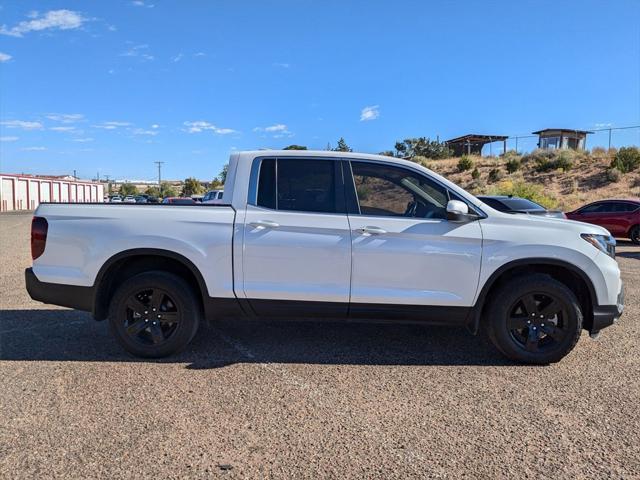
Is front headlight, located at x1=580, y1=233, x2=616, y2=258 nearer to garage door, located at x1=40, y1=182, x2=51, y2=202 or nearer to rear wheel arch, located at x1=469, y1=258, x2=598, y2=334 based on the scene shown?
rear wheel arch, located at x1=469, y1=258, x2=598, y2=334

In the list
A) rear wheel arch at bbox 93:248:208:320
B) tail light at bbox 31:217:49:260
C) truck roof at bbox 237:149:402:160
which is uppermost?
truck roof at bbox 237:149:402:160

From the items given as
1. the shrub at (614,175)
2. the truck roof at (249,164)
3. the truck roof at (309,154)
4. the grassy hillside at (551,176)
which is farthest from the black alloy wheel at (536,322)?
the shrub at (614,175)

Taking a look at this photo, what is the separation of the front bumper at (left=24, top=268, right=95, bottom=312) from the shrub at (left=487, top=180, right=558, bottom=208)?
2529 cm

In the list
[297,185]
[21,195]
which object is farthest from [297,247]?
[21,195]

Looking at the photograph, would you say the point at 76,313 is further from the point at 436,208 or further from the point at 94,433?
the point at 436,208

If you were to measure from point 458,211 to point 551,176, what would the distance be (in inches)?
1393

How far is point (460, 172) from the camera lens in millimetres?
41281

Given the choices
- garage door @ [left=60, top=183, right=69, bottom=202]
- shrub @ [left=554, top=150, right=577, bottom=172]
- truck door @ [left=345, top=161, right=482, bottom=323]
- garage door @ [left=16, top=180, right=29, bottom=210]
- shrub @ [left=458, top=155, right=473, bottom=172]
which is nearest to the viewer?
truck door @ [left=345, top=161, right=482, bottom=323]

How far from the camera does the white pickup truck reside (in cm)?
429

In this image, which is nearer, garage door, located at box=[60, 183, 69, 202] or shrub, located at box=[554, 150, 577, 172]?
shrub, located at box=[554, 150, 577, 172]

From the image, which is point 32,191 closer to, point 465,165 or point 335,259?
point 465,165

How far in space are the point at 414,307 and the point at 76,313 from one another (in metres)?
4.26

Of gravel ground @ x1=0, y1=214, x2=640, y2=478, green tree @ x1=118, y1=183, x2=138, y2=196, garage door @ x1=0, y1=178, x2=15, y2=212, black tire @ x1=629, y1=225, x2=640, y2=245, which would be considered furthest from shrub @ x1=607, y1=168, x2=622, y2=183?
green tree @ x1=118, y1=183, x2=138, y2=196

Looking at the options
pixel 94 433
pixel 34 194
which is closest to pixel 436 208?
pixel 94 433
